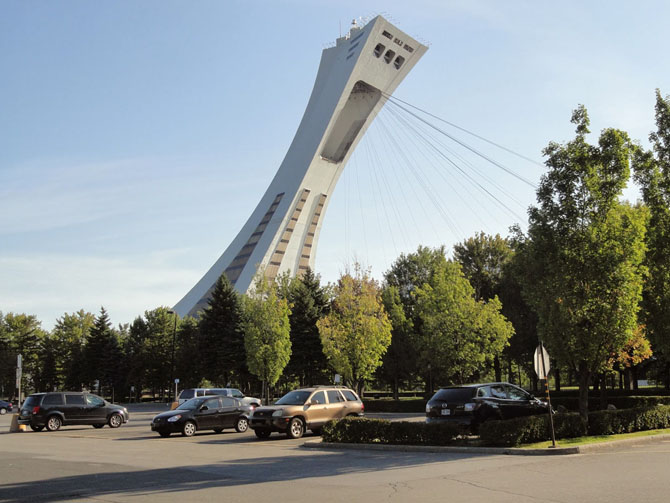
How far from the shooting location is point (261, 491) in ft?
29.7

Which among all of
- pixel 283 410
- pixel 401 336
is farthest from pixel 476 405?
pixel 401 336

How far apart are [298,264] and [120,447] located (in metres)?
66.3

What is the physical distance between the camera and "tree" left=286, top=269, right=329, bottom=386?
50.9m

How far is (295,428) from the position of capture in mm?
19328

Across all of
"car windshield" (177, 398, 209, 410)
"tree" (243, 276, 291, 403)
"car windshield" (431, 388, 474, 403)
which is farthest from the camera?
"tree" (243, 276, 291, 403)

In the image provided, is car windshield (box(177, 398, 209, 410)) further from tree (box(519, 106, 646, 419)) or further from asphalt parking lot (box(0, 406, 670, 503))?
tree (box(519, 106, 646, 419))

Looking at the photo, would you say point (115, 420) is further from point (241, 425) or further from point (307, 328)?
point (307, 328)

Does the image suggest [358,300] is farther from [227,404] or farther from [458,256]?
[458,256]

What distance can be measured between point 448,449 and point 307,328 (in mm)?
36970

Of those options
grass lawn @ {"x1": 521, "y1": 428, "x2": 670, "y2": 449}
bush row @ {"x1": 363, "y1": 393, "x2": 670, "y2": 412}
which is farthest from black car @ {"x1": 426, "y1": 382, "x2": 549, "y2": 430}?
bush row @ {"x1": 363, "y1": 393, "x2": 670, "y2": 412}

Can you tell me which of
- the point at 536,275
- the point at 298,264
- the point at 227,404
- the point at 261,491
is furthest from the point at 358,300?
the point at 298,264

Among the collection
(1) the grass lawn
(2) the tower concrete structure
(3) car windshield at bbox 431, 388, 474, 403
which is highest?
(2) the tower concrete structure

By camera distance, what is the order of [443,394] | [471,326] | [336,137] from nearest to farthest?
[443,394] < [471,326] < [336,137]

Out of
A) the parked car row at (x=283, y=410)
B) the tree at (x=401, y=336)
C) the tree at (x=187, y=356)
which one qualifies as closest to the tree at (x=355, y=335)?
the tree at (x=401, y=336)
